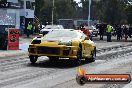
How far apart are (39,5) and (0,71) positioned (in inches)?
3490

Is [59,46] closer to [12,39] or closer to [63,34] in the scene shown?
[63,34]

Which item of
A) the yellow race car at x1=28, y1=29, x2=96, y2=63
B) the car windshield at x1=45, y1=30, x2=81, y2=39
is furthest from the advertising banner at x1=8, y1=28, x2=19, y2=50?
the yellow race car at x1=28, y1=29, x2=96, y2=63

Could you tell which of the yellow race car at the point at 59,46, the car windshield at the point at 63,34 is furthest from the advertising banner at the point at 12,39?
the yellow race car at the point at 59,46

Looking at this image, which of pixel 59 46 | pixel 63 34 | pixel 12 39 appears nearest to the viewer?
pixel 59 46

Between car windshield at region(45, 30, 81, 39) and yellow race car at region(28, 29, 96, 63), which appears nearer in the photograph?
yellow race car at region(28, 29, 96, 63)

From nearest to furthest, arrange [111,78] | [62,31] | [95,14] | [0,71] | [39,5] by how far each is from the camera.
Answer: [111,78], [0,71], [62,31], [39,5], [95,14]

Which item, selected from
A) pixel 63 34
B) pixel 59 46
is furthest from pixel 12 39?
pixel 59 46

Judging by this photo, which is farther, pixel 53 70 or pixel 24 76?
pixel 53 70

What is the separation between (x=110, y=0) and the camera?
114 metres

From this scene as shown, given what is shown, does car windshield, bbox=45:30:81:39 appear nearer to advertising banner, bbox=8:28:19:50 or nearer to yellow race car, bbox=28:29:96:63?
yellow race car, bbox=28:29:96:63

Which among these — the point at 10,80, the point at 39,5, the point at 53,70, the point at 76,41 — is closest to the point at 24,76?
the point at 10,80

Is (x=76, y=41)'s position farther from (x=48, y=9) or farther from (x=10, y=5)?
(x=48, y=9)

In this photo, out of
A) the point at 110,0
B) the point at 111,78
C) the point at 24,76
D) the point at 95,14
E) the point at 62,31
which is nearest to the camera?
the point at 111,78

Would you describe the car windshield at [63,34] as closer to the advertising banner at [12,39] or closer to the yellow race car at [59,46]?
the yellow race car at [59,46]
